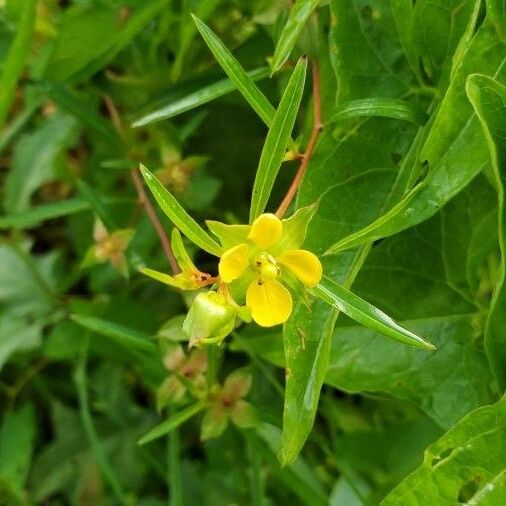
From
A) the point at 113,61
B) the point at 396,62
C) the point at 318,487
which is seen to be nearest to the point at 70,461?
the point at 318,487

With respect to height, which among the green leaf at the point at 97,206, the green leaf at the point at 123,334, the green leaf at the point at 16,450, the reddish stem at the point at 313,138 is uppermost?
the reddish stem at the point at 313,138

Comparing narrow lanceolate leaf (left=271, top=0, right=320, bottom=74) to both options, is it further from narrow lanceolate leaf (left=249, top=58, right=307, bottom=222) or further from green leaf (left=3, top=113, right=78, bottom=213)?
green leaf (left=3, top=113, right=78, bottom=213)

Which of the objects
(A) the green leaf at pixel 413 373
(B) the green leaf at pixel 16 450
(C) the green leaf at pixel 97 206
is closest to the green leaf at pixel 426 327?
(A) the green leaf at pixel 413 373

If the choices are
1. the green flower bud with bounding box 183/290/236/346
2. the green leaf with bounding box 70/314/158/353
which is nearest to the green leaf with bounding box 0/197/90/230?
A: the green leaf with bounding box 70/314/158/353

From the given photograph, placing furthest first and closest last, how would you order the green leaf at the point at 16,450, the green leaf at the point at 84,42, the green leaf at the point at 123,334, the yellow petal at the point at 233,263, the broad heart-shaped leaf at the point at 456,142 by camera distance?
the green leaf at the point at 16,450
the green leaf at the point at 84,42
the green leaf at the point at 123,334
the broad heart-shaped leaf at the point at 456,142
the yellow petal at the point at 233,263

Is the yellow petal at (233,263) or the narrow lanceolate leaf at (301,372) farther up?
the yellow petal at (233,263)

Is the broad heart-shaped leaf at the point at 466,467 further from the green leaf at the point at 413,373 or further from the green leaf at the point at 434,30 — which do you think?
the green leaf at the point at 434,30

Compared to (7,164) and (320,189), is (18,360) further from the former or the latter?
(320,189)
